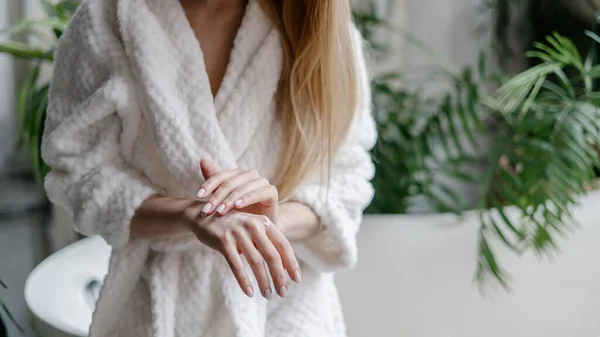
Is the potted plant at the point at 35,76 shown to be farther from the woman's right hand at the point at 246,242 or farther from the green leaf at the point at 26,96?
the woman's right hand at the point at 246,242

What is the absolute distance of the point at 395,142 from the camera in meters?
1.58

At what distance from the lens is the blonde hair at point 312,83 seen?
30.8 inches

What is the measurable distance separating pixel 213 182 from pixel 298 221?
15cm

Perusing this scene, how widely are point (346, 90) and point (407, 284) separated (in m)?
0.71

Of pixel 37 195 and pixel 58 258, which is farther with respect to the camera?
pixel 37 195

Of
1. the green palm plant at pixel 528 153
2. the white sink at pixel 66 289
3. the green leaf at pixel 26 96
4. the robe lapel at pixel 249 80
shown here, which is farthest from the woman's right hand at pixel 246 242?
the green leaf at pixel 26 96

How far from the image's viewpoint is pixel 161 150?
0.73 meters

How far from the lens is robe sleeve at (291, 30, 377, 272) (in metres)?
0.78

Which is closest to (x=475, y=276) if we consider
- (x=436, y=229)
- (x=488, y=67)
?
(x=436, y=229)

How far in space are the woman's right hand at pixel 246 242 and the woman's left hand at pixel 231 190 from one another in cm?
1

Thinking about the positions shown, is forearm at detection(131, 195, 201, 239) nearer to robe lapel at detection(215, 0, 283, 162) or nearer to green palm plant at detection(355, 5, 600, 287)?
robe lapel at detection(215, 0, 283, 162)

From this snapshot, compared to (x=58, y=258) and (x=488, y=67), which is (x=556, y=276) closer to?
(x=488, y=67)

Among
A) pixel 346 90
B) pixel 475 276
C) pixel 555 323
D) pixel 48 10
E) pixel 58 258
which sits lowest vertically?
pixel 555 323

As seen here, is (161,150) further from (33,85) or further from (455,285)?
(455,285)
